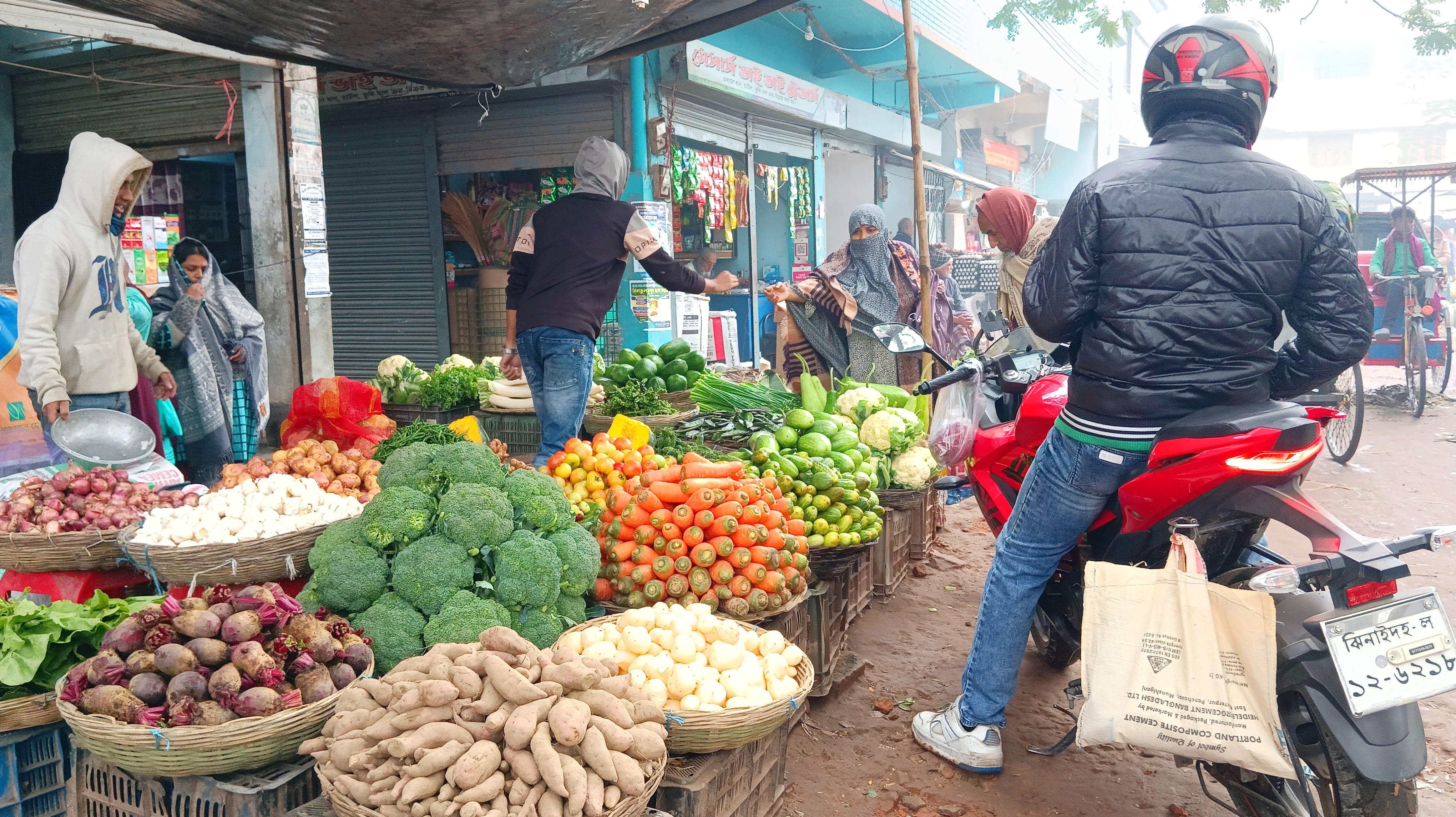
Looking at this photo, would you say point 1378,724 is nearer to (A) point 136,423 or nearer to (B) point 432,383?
(A) point 136,423

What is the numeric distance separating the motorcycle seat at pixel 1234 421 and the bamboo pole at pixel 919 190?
268 centimetres

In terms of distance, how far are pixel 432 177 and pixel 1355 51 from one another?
8196 cm

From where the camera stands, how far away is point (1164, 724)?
2.44 metres

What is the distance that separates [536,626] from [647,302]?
6.37 m

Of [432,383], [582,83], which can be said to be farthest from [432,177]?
[432,383]

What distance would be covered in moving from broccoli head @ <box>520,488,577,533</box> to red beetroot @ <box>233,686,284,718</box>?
1.05 meters

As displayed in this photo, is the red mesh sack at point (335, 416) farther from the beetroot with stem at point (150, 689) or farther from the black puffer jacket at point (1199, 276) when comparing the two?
the black puffer jacket at point (1199, 276)

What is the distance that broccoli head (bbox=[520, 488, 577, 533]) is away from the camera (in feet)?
10.8

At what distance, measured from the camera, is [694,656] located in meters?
2.92

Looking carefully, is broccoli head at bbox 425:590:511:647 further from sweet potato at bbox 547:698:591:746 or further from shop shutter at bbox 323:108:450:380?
shop shutter at bbox 323:108:450:380

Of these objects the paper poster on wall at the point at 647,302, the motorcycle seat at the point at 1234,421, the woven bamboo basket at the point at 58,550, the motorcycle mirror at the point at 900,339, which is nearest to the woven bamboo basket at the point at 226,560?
the woven bamboo basket at the point at 58,550

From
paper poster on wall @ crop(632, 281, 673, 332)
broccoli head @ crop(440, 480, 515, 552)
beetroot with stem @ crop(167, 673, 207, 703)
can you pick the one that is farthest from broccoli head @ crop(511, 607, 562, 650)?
paper poster on wall @ crop(632, 281, 673, 332)

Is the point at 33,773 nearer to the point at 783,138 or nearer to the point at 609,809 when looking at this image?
the point at 609,809

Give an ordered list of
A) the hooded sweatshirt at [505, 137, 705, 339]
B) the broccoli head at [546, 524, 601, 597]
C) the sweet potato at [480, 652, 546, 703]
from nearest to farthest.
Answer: the sweet potato at [480, 652, 546, 703]
the broccoli head at [546, 524, 601, 597]
the hooded sweatshirt at [505, 137, 705, 339]
